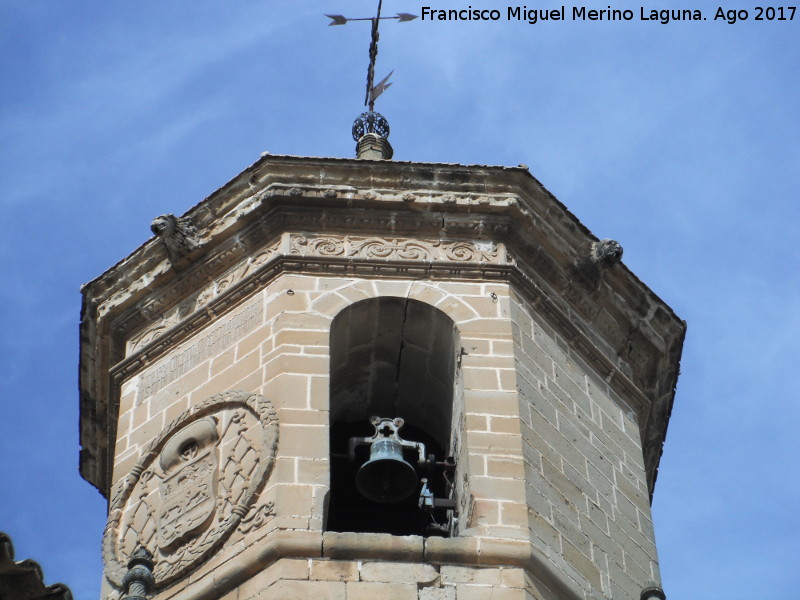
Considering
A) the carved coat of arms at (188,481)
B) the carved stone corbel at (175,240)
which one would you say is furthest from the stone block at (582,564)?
the carved stone corbel at (175,240)

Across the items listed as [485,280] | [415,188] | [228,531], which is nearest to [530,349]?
[485,280]

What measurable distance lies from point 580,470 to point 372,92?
4858 mm

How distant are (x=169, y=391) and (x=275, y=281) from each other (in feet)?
3.08

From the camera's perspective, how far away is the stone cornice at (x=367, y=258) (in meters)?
14.1

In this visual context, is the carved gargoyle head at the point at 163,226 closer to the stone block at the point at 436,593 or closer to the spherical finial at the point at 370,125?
the spherical finial at the point at 370,125

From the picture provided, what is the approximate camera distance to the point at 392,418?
14.2 meters

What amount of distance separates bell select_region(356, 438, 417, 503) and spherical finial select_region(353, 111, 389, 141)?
4.14 m

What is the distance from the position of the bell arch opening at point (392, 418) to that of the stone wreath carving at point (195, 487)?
2.44ft

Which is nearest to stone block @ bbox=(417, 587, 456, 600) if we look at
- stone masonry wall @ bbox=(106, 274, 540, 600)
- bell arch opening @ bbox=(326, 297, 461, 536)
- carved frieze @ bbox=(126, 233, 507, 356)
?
stone masonry wall @ bbox=(106, 274, 540, 600)

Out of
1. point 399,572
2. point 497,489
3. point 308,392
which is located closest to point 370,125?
point 308,392

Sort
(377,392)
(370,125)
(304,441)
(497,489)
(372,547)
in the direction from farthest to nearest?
(370,125), (377,392), (304,441), (497,489), (372,547)

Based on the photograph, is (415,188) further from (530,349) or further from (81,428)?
(81,428)

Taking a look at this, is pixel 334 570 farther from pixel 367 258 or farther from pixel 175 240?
pixel 175 240

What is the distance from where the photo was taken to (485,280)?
45.9ft
